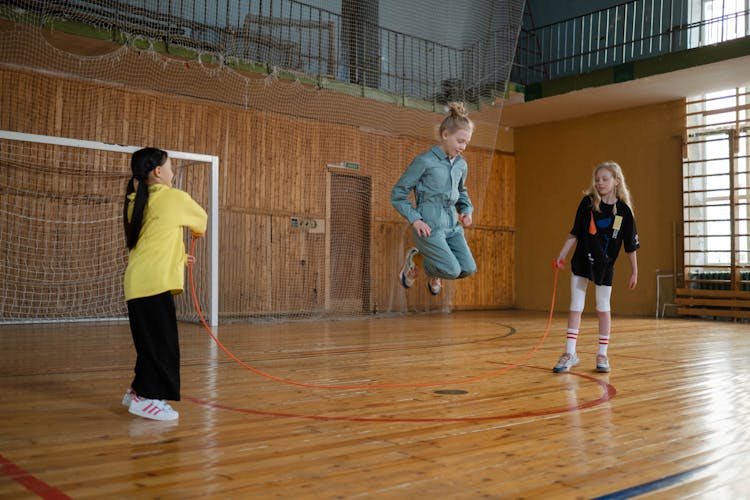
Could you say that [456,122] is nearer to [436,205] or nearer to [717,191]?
[436,205]

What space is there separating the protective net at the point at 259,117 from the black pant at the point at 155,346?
5031 mm

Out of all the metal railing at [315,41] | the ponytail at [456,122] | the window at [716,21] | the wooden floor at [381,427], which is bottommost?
the wooden floor at [381,427]

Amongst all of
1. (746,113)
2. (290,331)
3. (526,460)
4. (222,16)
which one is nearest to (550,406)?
(526,460)

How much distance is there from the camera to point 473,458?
2303 mm

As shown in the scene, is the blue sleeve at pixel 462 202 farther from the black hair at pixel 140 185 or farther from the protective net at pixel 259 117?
the protective net at pixel 259 117

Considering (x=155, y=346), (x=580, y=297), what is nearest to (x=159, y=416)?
(x=155, y=346)

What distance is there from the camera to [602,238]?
4.38 meters

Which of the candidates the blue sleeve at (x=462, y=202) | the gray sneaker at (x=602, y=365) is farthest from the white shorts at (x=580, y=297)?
the blue sleeve at (x=462, y=202)

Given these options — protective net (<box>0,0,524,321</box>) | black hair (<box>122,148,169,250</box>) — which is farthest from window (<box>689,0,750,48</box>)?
black hair (<box>122,148,169,250</box>)

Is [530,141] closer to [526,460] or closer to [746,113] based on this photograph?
[746,113]

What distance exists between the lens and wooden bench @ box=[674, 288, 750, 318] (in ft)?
32.6

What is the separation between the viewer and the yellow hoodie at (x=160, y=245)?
2949 mm

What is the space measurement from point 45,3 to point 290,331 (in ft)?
14.1

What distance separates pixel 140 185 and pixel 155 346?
722 mm
